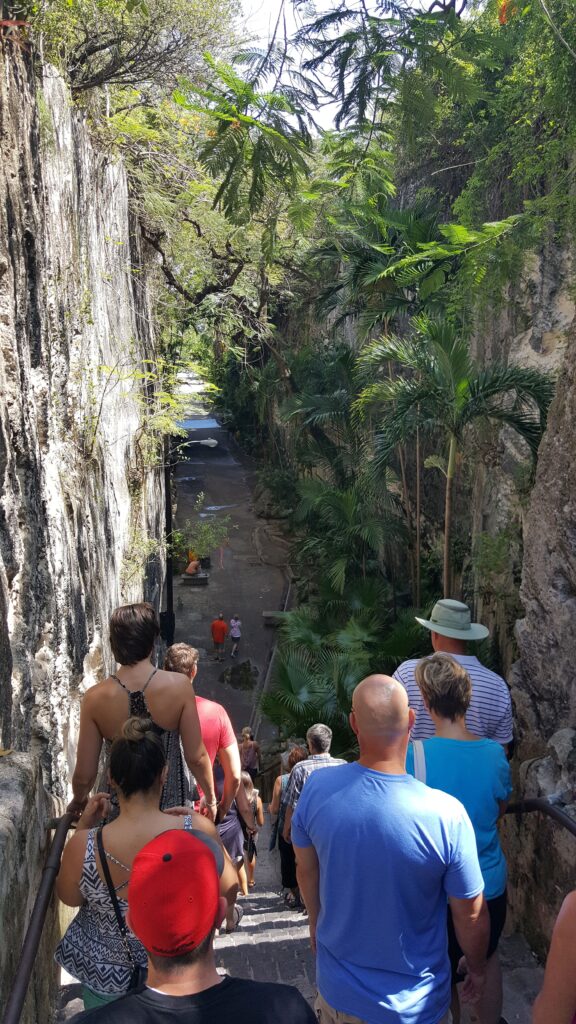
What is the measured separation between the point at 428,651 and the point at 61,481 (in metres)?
6.00

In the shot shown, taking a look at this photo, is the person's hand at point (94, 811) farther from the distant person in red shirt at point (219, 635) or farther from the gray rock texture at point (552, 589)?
the distant person in red shirt at point (219, 635)

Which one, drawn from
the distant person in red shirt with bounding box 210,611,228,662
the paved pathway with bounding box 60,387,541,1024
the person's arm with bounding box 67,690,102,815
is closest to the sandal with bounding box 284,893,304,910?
the paved pathway with bounding box 60,387,541,1024

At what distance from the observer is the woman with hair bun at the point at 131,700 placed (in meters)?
3.32

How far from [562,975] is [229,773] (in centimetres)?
250

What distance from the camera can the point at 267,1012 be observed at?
1.81m

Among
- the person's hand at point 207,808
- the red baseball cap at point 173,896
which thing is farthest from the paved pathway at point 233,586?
the red baseball cap at point 173,896

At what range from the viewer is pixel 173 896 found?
6.16 feet

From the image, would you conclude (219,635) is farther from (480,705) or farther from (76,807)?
(76,807)

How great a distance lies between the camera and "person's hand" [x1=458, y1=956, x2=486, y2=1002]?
297 cm

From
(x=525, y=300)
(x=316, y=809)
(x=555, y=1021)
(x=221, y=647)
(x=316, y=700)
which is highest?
(x=525, y=300)

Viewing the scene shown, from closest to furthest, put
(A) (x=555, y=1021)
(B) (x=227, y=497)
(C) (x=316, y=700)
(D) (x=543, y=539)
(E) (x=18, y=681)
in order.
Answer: (A) (x=555, y=1021) < (E) (x=18, y=681) < (D) (x=543, y=539) < (C) (x=316, y=700) < (B) (x=227, y=497)

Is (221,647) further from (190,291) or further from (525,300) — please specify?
(525,300)

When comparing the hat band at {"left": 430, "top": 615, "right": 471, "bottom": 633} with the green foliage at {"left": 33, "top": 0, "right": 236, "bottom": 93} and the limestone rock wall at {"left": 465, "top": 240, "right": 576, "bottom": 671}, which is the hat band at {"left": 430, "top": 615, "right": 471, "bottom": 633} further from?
the green foliage at {"left": 33, "top": 0, "right": 236, "bottom": 93}

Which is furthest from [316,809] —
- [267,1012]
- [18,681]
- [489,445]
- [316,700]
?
[489,445]
